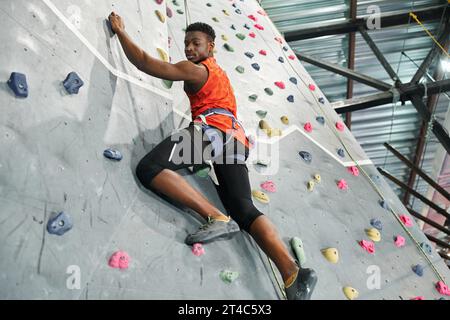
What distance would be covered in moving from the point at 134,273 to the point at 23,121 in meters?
0.63

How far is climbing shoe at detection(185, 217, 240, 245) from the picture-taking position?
158cm

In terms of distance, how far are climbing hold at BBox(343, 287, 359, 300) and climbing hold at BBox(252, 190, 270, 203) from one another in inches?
21.7

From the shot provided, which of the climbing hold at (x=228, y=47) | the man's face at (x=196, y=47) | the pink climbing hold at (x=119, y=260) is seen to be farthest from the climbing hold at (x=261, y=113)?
the pink climbing hold at (x=119, y=260)

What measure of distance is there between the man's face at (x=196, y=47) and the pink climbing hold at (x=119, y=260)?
0.94 metres

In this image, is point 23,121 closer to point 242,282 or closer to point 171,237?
point 171,237

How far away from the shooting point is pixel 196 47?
189 centimetres

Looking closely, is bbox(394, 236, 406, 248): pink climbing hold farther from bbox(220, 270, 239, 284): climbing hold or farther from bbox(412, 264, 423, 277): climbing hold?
bbox(220, 270, 239, 284): climbing hold

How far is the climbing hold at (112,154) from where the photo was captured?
1606mm

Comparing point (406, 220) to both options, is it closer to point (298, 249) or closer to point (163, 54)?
point (298, 249)

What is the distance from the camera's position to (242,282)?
161cm

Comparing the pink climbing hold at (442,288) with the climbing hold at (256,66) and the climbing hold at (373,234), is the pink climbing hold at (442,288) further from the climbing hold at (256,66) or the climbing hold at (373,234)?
the climbing hold at (256,66)

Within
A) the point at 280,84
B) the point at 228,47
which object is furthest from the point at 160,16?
the point at 280,84

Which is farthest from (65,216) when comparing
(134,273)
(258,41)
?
(258,41)

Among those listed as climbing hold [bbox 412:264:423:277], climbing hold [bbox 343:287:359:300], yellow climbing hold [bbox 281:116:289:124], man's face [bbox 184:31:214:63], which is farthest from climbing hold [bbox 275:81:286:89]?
climbing hold [bbox 343:287:359:300]
